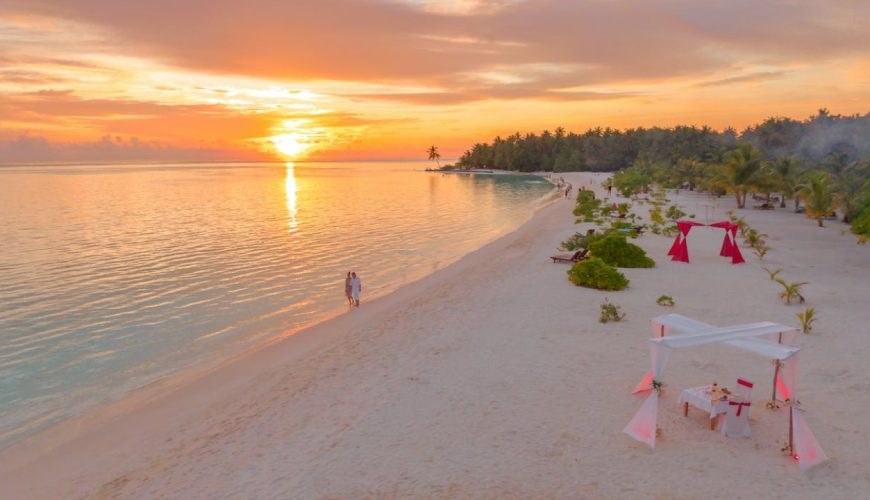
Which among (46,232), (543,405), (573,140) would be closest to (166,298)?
(543,405)

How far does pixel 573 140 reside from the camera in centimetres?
18588

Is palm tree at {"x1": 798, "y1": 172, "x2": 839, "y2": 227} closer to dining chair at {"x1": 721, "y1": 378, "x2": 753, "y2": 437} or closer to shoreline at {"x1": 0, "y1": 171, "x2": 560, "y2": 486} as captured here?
shoreline at {"x1": 0, "y1": 171, "x2": 560, "y2": 486}

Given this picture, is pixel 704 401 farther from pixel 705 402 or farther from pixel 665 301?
pixel 665 301

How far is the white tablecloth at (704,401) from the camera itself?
9477 millimetres

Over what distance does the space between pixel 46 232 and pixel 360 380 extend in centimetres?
4515

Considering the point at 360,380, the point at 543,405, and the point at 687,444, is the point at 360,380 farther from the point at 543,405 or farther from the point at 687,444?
the point at 687,444

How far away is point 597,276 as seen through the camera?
20.5 meters

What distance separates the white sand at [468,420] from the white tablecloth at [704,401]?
14.0 inches

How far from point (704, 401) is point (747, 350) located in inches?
Result: 49.9

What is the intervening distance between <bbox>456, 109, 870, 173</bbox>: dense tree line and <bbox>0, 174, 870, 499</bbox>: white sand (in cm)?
4808

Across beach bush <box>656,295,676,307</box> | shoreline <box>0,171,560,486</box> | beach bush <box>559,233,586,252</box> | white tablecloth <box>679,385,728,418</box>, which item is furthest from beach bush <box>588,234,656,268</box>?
white tablecloth <box>679,385,728,418</box>

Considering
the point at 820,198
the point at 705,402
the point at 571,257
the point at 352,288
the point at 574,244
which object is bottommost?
the point at 352,288

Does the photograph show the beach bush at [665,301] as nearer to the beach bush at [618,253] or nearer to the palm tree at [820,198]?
the beach bush at [618,253]

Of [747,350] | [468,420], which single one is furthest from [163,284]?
[747,350]
